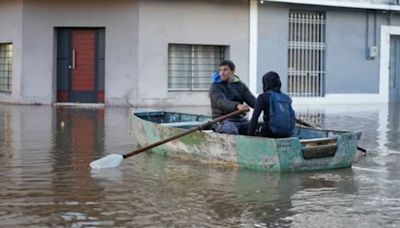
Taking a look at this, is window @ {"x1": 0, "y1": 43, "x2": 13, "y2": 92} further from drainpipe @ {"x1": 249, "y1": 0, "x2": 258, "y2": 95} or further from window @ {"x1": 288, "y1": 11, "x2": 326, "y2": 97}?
window @ {"x1": 288, "y1": 11, "x2": 326, "y2": 97}

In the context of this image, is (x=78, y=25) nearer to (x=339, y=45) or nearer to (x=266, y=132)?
(x=339, y=45)

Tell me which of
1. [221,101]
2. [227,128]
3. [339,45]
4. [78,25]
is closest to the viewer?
[227,128]

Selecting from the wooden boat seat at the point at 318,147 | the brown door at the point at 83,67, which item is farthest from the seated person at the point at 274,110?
the brown door at the point at 83,67

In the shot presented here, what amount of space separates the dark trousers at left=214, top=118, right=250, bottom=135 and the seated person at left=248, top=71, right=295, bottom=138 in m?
0.54

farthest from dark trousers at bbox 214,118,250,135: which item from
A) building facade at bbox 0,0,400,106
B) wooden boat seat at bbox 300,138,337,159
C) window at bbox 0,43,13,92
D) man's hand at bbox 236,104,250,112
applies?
window at bbox 0,43,13,92

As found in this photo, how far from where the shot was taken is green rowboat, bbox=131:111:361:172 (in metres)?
9.04

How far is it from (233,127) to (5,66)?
16294 mm

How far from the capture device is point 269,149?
9.04 meters

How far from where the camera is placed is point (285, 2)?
24.4m

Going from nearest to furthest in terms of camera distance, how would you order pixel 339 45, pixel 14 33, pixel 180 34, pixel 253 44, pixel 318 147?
pixel 318 147 → pixel 180 34 → pixel 14 33 → pixel 253 44 → pixel 339 45

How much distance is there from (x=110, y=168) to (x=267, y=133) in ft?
7.07

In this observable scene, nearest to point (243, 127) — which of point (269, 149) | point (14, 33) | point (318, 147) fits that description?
point (269, 149)

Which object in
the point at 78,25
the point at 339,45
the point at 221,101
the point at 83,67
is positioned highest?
the point at 78,25

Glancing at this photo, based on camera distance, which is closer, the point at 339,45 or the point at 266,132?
the point at 266,132
